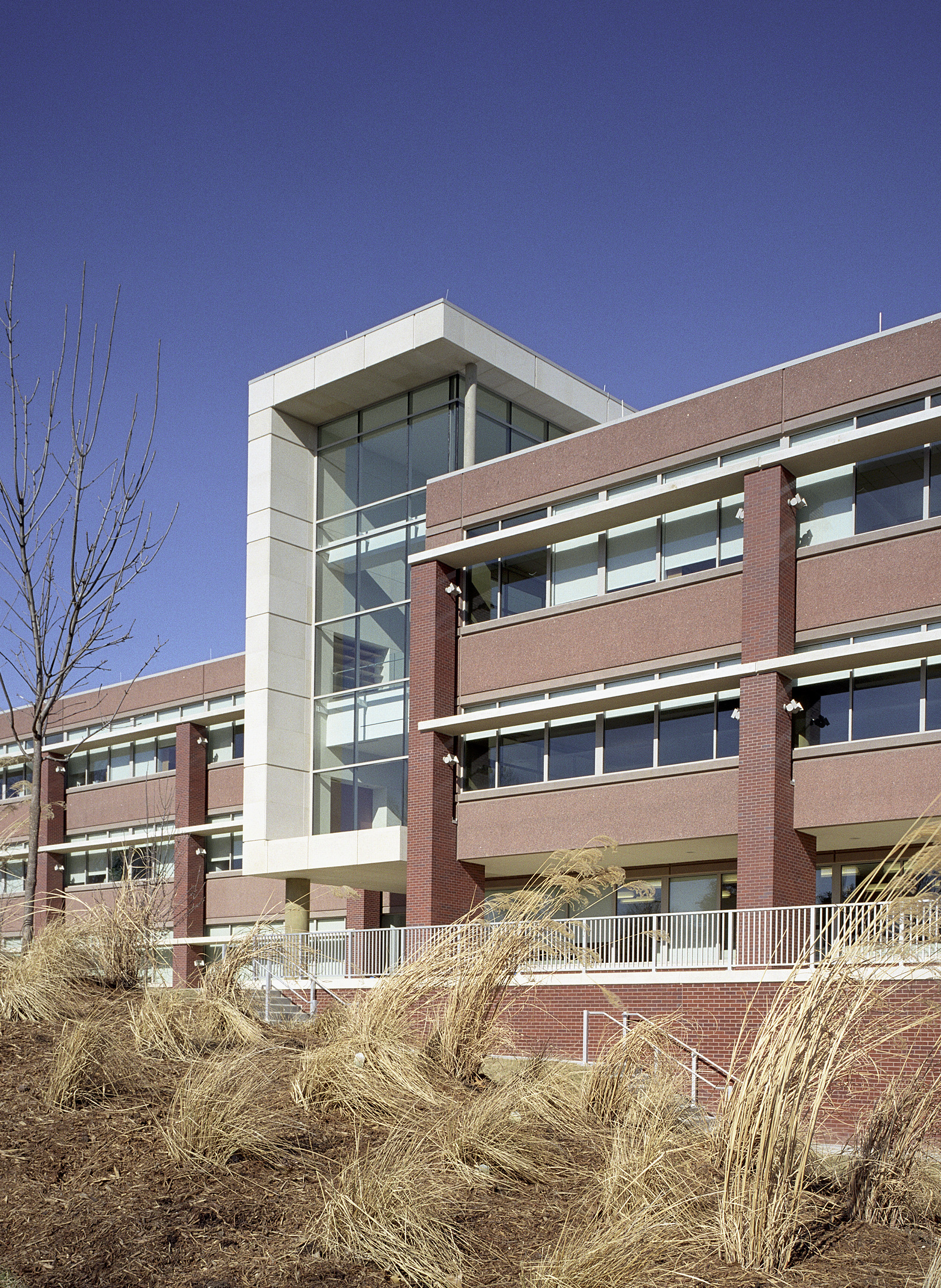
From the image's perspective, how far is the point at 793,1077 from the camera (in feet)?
21.6

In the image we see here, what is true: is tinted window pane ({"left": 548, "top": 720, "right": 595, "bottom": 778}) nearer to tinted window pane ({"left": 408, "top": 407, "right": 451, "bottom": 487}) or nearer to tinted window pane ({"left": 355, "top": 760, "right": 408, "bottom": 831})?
tinted window pane ({"left": 355, "top": 760, "right": 408, "bottom": 831})

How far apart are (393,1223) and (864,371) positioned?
1948 centimetres

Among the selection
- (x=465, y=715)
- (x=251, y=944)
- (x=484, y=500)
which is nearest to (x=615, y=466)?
(x=484, y=500)

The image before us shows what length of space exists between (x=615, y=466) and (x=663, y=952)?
9.77m

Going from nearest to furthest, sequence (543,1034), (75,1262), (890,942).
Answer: (75,1262) → (890,942) → (543,1034)

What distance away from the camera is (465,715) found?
27.1m

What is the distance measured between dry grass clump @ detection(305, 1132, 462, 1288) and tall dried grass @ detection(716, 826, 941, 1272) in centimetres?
140

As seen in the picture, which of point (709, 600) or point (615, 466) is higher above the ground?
point (615, 466)

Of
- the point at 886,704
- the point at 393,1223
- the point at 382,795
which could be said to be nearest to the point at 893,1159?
the point at 393,1223

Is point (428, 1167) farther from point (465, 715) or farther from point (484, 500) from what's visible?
point (484, 500)

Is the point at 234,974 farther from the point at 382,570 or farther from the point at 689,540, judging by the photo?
the point at 382,570

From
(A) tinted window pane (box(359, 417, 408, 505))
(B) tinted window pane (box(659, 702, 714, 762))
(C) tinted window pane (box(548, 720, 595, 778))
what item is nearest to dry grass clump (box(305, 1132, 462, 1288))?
(B) tinted window pane (box(659, 702, 714, 762))

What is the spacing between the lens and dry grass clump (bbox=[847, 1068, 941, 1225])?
280 inches

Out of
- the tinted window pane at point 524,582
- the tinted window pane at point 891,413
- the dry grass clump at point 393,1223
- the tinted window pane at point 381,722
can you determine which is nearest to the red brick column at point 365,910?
the tinted window pane at point 381,722
